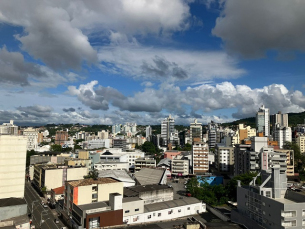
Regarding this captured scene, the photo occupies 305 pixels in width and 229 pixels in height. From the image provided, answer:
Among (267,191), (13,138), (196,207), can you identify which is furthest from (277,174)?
(13,138)

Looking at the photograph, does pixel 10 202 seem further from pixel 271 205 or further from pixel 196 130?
pixel 196 130

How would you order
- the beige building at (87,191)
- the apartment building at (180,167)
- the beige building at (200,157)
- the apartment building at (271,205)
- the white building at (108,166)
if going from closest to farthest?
the apartment building at (271,205)
the beige building at (87,191)
the white building at (108,166)
the beige building at (200,157)
the apartment building at (180,167)

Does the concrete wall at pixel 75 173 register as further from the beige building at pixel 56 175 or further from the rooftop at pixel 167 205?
the rooftop at pixel 167 205

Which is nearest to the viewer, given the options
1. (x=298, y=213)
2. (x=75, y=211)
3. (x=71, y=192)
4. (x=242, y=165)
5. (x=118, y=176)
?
(x=298, y=213)

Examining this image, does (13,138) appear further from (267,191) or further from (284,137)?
(284,137)

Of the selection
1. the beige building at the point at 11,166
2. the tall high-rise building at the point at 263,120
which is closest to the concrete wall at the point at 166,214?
the beige building at the point at 11,166

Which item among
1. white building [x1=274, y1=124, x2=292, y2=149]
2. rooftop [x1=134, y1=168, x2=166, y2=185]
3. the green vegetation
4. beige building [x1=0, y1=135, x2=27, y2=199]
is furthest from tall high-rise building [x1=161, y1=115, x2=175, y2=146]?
beige building [x1=0, y1=135, x2=27, y2=199]
